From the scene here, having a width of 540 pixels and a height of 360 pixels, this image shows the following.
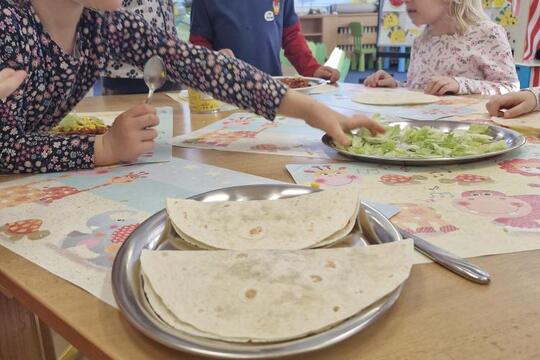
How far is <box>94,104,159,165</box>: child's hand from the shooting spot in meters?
0.86

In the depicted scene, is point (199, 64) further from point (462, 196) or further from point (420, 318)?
point (420, 318)

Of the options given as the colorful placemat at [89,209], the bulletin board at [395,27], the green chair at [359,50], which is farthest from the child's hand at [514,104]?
the green chair at [359,50]

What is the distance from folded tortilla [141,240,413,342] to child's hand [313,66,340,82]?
1.44 m

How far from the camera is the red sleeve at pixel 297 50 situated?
2.25 m

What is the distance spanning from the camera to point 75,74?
0.93 metres

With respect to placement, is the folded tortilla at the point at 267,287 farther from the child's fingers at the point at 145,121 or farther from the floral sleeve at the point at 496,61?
the floral sleeve at the point at 496,61

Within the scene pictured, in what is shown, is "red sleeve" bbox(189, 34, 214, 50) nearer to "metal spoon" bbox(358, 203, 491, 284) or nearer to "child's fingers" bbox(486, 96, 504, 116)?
"child's fingers" bbox(486, 96, 504, 116)

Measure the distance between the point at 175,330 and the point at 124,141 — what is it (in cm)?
55

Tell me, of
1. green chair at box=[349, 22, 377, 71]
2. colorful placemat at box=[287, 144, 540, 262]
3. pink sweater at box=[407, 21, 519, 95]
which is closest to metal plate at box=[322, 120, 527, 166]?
colorful placemat at box=[287, 144, 540, 262]

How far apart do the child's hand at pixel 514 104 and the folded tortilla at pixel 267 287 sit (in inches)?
32.0

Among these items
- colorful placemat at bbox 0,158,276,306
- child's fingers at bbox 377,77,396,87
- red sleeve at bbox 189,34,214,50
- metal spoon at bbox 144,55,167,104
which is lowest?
colorful placemat at bbox 0,158,276,306

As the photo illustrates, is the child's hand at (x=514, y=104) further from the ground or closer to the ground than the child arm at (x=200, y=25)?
closer to the ground

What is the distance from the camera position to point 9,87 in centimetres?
60

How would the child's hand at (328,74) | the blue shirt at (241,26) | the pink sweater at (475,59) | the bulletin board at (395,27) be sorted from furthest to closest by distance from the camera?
the bulletin board at (395,27)
the blue shirt at (241,26)
the child's hand at (328,74)
the pink sweater at (475,59)
